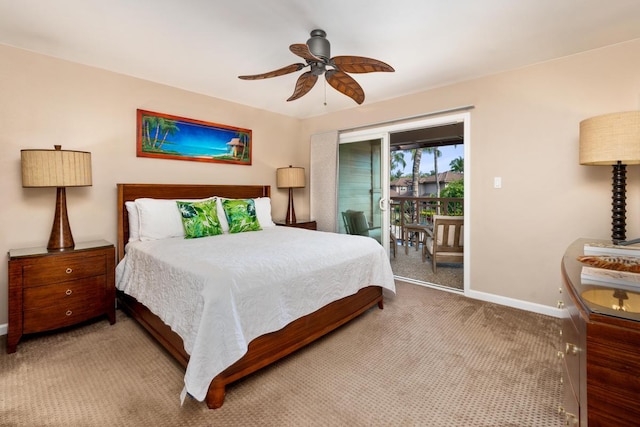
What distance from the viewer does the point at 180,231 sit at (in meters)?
3.00

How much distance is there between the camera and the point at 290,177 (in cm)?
438

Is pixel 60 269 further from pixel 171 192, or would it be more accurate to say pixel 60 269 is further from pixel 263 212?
pixel 263 212

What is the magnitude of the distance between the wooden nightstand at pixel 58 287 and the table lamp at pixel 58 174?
0.48ft

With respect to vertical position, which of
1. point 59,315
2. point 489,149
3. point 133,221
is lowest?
point 59,315

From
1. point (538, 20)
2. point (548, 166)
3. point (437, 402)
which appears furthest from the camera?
point (548, 166)

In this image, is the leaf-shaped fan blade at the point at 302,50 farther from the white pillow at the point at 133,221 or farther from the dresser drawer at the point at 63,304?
the dresser drawer at the point at 63,304

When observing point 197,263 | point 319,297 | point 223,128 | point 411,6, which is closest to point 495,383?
point 319,297

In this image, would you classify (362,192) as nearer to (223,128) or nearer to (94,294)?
(223,128)

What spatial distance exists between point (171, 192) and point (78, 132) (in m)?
0.98

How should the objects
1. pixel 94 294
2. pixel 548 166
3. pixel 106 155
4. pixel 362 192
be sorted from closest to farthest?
pixel 94 294 < pixel 548 166 < pixel 106 155 < pixel 362 192

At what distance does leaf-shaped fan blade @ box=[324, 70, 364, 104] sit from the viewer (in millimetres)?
2244

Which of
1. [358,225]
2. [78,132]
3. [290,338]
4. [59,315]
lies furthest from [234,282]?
[358,225]

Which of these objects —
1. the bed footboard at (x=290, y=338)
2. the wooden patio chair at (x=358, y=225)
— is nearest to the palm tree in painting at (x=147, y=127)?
the bed footboard at (x=290, y=338)

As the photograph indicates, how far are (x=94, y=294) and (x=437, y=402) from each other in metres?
2.77
